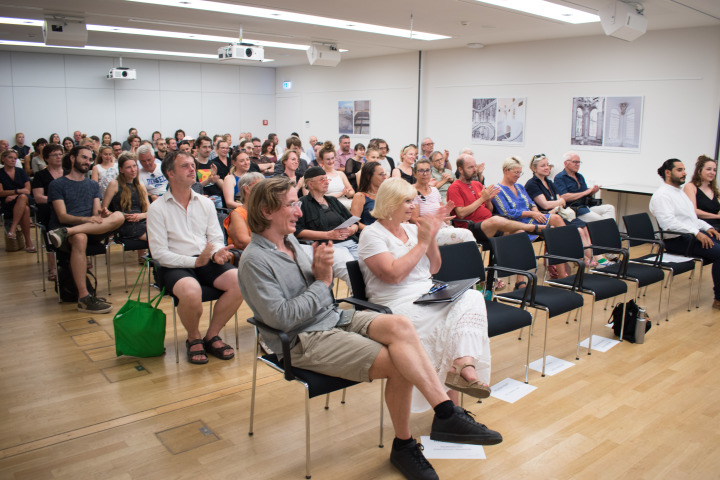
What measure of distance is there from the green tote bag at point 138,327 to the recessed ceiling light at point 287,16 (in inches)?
183

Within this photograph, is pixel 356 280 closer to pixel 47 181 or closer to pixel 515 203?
pixel 515 203

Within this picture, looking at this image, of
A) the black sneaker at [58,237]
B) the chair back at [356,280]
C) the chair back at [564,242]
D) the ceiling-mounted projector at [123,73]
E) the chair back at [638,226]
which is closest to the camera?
the chair back at [356,280]

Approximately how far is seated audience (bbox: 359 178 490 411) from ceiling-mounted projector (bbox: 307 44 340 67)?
24.5ft

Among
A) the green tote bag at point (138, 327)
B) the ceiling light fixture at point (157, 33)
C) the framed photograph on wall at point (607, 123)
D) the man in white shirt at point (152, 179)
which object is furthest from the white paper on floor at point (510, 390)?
the ceiling light fixture at point (157, 33)

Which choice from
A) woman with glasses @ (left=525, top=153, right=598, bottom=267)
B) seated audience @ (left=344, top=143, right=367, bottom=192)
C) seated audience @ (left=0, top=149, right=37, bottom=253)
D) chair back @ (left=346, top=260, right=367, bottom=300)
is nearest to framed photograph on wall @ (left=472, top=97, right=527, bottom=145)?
seated audience @ (left=344, top=143, right=367, bottom=192)

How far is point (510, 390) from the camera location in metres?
3.73

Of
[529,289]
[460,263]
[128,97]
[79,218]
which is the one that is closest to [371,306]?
[460,263]

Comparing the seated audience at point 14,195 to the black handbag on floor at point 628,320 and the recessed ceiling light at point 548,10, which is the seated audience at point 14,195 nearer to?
the recessed ceiling light at point 548,10

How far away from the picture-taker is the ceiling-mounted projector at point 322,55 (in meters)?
10.2

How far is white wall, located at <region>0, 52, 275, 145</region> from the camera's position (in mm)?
13703

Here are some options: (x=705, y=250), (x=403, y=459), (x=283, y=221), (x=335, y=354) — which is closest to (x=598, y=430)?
(x=403, y=459)

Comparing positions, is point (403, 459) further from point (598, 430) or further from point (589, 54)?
point (589, 54)

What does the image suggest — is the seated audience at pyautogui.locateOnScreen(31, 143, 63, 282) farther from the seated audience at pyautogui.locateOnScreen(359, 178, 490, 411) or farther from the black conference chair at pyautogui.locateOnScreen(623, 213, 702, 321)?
the black conference chair at pyautogui.locateOnScreen(623, 213, 702, 321)

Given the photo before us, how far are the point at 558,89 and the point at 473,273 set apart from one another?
733cm
